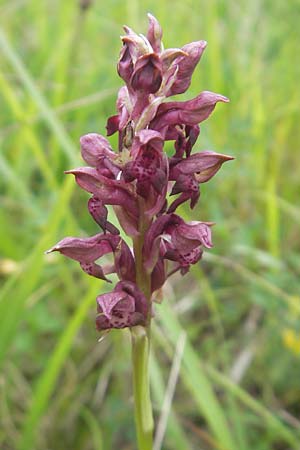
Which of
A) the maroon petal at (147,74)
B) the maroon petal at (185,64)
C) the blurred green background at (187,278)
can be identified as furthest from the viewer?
the blurred green background at (187,278)

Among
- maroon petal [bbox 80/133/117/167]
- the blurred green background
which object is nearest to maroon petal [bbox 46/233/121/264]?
maroon petal [bbox 80/133/117/167]

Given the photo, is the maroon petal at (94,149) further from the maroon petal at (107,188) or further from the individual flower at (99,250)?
the individual flower at (99,250)

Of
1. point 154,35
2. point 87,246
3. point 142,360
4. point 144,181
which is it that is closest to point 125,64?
point 154,35

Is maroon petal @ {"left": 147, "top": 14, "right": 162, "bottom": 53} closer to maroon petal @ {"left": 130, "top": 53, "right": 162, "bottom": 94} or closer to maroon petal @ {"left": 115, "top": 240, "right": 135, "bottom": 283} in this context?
maroon petal @ {"left": 130, "top": 53, "right": 162, "bottom": 94}

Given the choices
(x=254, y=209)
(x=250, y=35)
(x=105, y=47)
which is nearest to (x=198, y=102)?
(x=254, y=209)

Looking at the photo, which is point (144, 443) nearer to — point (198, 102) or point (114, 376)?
point (198, 102)

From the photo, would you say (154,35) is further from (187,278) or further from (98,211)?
(187,278)

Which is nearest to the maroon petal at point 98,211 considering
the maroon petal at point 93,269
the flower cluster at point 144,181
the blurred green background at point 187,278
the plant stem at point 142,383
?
the flower cluster at point 144,181
